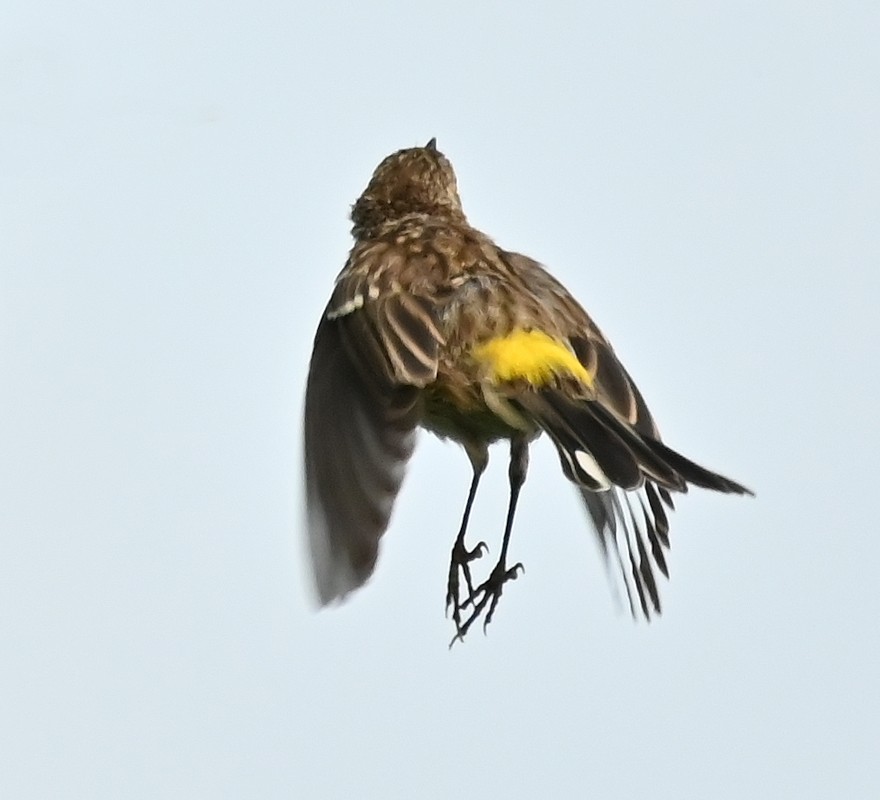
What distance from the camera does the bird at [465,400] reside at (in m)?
4.70

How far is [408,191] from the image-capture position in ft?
22.5

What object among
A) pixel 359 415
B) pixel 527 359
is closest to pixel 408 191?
pixel 527 359

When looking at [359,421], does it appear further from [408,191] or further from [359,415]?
[408,191]

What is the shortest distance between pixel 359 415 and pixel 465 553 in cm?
82

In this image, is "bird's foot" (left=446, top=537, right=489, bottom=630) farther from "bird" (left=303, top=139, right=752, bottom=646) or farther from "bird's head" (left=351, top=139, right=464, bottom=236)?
"bird's head" (left=351, top=139, right=464, bottom=236)

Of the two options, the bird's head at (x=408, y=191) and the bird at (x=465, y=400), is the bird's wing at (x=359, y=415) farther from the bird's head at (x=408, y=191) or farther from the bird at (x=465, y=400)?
the bird's head at (x=408, y=191)

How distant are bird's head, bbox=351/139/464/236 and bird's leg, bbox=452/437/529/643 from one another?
1487 mm

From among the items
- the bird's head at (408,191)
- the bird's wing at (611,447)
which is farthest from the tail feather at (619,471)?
the bird's head at (408,191)

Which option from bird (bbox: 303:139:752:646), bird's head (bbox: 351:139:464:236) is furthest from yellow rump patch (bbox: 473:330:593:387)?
bird's head (bbox: 351:139:464:236)

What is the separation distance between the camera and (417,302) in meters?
5.50

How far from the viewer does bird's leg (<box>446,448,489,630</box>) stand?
541cm

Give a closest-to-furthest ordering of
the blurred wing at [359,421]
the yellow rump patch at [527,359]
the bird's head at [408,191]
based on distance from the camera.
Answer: the blurred wing at [359,421], the yellow rump patch at [527,359], the bird's head at [408,191]

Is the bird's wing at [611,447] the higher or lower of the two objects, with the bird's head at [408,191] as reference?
lower

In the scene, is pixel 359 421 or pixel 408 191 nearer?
pixel 359 421
